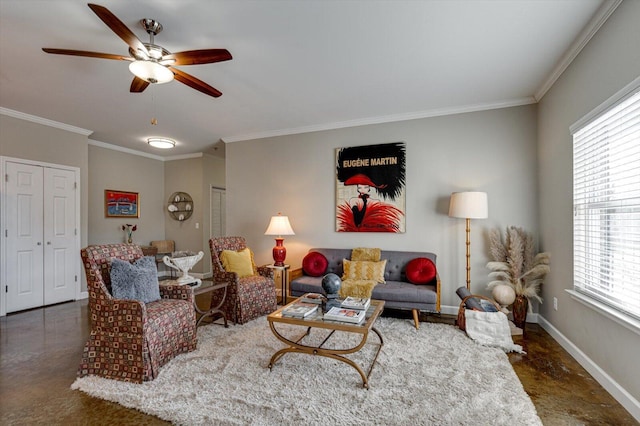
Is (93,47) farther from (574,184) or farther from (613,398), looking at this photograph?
(613,398)

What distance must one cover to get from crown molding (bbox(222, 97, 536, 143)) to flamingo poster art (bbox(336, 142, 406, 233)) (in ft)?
1.19

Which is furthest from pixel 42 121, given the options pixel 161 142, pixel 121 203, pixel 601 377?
pixel 601 377

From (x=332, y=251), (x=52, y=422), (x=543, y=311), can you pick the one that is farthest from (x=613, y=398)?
(x=52, y=422)

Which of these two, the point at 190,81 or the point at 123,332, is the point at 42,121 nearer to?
the point at 190,81

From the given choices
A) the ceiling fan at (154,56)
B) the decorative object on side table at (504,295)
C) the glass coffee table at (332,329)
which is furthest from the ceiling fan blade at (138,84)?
the decorative object on side table at (504,295)

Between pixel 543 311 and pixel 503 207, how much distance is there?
50.2 inches

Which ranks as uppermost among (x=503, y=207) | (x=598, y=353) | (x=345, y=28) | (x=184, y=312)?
(x=345, y=28)

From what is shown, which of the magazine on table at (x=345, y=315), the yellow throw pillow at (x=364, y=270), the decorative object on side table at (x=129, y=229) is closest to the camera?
the magazine on table at (x=345, y=315)

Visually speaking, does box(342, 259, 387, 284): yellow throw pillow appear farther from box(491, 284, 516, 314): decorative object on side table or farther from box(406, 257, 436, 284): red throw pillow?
box(491, 284, 516, 314): decorative object on side table

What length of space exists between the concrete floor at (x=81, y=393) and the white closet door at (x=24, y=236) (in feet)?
3.21

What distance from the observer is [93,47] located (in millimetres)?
2617

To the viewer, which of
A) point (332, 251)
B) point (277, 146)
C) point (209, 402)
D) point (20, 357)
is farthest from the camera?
point (277, 146)

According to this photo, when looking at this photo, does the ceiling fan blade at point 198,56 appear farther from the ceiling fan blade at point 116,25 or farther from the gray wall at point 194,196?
the gray wall at point 194,196

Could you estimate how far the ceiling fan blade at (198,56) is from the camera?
2.21 m
